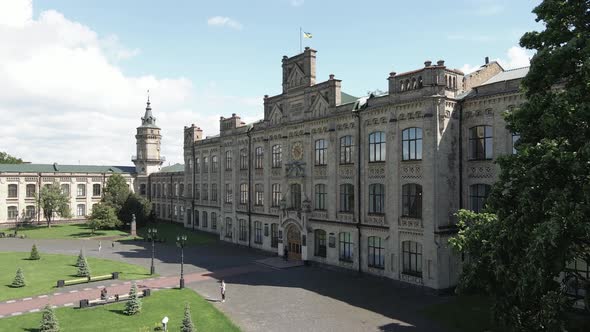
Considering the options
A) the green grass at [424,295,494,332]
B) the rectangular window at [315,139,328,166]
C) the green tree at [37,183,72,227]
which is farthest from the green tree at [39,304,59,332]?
the green tree at [37,183,72,227]

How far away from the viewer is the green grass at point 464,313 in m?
23.2

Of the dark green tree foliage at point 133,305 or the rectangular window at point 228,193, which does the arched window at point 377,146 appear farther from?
the rectangular window at point 228,193

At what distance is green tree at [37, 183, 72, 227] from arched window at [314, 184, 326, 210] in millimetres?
52695

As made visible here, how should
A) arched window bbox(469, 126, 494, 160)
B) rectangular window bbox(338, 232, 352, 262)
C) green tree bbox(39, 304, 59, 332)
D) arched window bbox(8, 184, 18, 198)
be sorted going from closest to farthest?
green tree bbox(39, 304, 59, 332) → arched window bbox(469, 126, 494, 160) → rectangular window bbox(338, 232, 352, 262) → arched window bbox(8, 184, 18, 198)

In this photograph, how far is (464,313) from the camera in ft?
83.3

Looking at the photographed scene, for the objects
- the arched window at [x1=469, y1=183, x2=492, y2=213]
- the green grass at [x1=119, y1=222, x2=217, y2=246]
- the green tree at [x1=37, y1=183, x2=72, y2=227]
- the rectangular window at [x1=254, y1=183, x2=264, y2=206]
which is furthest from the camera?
the green tree at [x1=37, y1=183, x2=72, y2=227]

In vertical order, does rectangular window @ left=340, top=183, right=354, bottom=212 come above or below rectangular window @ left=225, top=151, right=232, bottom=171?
below

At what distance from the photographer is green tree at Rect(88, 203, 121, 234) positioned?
62.7 m

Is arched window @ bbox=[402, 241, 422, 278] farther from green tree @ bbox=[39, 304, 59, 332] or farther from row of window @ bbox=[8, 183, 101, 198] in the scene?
row of window @ bbox=[8, 183, 101, 198]

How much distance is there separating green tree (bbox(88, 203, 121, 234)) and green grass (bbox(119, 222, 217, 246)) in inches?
177

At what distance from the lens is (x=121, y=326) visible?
2386 cm

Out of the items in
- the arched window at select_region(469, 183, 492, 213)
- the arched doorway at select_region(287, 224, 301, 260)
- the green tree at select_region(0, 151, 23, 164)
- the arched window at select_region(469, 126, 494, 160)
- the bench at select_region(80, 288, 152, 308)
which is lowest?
the bench at select_region(80, 288, 152, 308)

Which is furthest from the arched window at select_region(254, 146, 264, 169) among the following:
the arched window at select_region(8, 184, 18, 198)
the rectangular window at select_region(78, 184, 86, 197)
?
the arched window at select_region(8, 184, 18, 198)

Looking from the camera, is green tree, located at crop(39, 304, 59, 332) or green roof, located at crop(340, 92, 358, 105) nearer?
green tree, located at crop(39, 304, 59, 332)
